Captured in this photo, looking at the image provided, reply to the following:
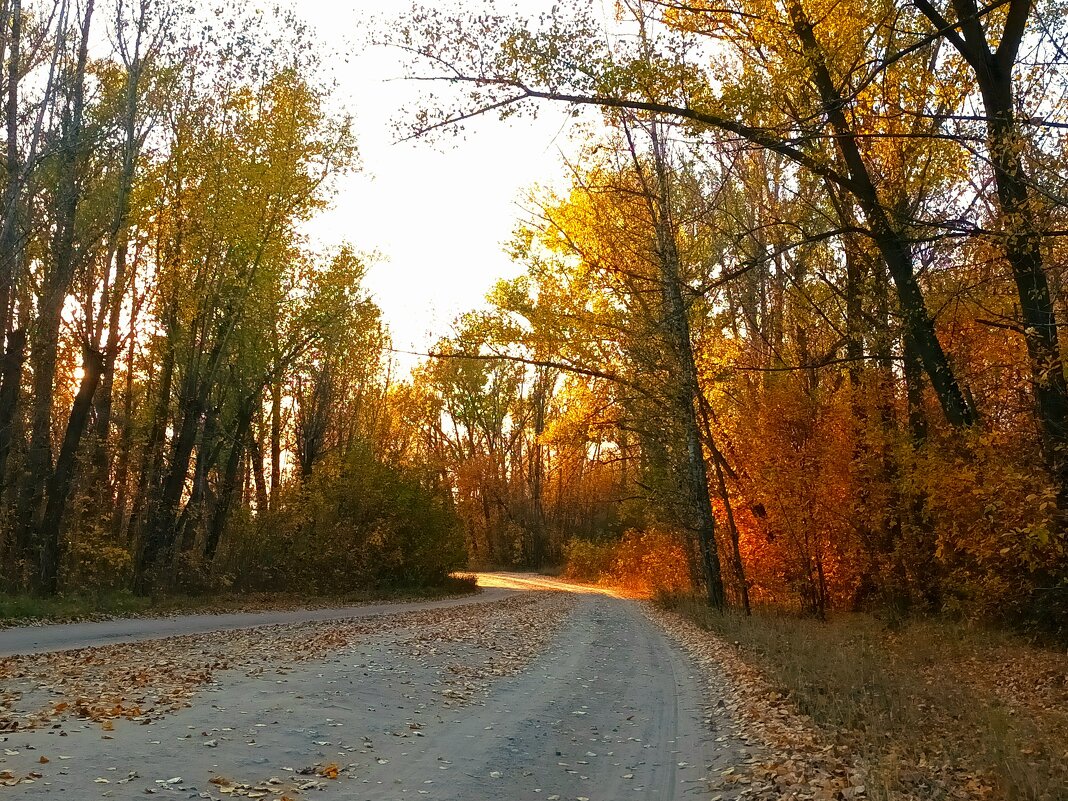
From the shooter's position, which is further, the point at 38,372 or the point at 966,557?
the point at 38,372

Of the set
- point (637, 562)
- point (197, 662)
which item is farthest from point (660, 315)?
point (637, 562)

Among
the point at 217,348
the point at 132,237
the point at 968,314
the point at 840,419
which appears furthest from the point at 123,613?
the point at 968,314

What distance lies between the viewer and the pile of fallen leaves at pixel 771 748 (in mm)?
6219

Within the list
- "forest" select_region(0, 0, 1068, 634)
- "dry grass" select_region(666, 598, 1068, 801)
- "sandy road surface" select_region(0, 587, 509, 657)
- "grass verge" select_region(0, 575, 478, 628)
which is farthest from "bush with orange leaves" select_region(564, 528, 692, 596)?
"dry grass" select_region(666, 598, 1068, 801)

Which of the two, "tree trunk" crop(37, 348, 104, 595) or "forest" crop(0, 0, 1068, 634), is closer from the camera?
"forest" crop(0, 0, 1068, 634)

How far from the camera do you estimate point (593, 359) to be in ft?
76.8

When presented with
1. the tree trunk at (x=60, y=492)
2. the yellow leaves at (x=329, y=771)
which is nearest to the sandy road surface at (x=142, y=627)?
the tree trunk at (x=60, y=492)

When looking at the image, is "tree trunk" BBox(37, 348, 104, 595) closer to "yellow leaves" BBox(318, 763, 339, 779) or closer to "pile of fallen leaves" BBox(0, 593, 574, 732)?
"pile of fallen leaves" BBox(0, 593, 574, 732)

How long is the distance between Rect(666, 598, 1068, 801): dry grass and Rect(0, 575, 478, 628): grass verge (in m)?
13.1

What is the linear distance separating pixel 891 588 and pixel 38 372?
22884 mm

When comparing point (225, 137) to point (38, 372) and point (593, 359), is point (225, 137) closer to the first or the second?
point (38, 372)

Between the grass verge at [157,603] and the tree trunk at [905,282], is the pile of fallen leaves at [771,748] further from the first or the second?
the grass verge at [157,603]

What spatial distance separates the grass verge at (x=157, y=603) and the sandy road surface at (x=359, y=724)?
4914 millimetres

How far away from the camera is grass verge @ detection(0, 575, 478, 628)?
16.8m
